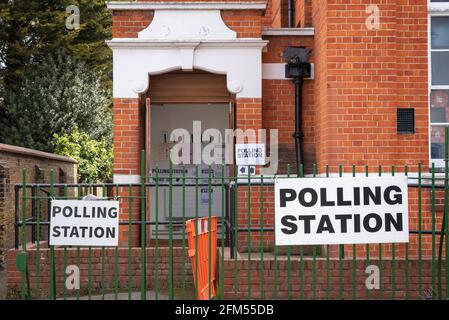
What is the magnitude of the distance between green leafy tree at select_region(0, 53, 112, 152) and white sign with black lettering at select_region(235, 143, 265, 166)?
1323 cm

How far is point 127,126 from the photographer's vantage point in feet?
39.0

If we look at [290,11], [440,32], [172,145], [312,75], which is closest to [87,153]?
[172,145]

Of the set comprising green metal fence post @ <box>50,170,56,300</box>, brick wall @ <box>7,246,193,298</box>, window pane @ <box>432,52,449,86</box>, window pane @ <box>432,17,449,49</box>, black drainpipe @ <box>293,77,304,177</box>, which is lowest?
brick wall @ <box>7,246,193,298</box>

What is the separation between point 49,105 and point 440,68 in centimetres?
1590

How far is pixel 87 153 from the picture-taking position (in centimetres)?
2556

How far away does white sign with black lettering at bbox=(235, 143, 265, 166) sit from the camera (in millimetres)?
11875

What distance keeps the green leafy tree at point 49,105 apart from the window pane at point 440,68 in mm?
15361

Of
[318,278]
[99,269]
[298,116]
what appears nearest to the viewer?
[318,278]

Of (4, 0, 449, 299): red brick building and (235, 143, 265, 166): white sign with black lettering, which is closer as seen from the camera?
(4, 0, 449, 299): red brick building

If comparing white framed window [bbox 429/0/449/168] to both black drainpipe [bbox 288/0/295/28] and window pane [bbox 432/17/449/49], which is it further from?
black drainpipe [bbox 288/0/295/28]

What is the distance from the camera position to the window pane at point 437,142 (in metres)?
11.1

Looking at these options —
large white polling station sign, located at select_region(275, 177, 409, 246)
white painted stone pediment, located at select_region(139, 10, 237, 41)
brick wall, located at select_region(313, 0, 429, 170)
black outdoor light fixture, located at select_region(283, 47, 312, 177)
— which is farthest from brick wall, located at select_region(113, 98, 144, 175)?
large white polling station sign, located at select_region(275, 177, 409, 246)

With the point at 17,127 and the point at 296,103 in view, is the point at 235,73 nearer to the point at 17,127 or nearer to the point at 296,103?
the point at 296,103

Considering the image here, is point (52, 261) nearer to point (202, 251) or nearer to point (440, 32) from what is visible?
point (202, 251)
